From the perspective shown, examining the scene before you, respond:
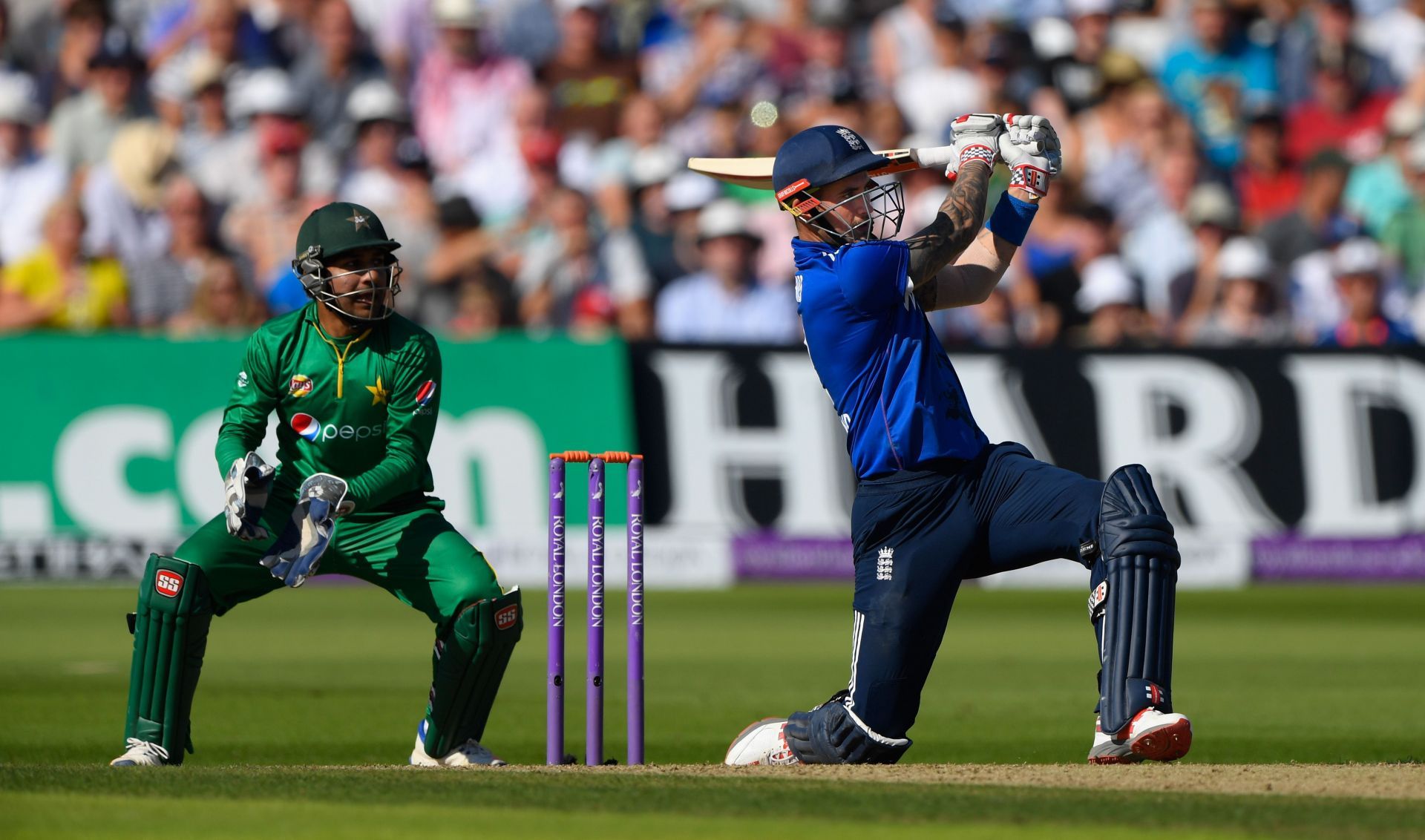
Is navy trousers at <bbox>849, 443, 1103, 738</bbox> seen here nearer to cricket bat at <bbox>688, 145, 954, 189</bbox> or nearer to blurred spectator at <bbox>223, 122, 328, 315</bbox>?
cricket bat at <bbox>688, 145, 954, 189</bbox>

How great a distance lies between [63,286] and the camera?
594 inches

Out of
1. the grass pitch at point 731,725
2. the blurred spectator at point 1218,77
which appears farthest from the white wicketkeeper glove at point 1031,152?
the blurred spectator at point 1218,77

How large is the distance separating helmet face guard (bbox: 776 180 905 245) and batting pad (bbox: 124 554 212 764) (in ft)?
7.67

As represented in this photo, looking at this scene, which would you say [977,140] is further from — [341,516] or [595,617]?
[341,516]

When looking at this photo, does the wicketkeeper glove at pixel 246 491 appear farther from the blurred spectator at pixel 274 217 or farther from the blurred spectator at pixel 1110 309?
the blurred spectator at pixel 1110 309

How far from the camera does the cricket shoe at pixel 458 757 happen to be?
699cm

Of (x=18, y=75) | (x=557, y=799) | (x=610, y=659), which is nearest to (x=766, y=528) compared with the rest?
(x=610, y=659)

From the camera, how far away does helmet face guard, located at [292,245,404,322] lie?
704 centimetres

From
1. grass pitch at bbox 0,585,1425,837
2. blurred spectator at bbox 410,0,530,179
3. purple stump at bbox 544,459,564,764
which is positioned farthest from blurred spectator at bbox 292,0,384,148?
purple stump at bbox 544,459,564,764

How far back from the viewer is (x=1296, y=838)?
5035 mm

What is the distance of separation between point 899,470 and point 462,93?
11.5 meters

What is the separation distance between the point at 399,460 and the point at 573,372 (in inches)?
299

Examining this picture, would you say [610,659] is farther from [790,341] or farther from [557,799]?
[557,799]

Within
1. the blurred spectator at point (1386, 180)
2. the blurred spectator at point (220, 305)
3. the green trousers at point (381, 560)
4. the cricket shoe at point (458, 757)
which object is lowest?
the cricket shoe at point (458, 757)
